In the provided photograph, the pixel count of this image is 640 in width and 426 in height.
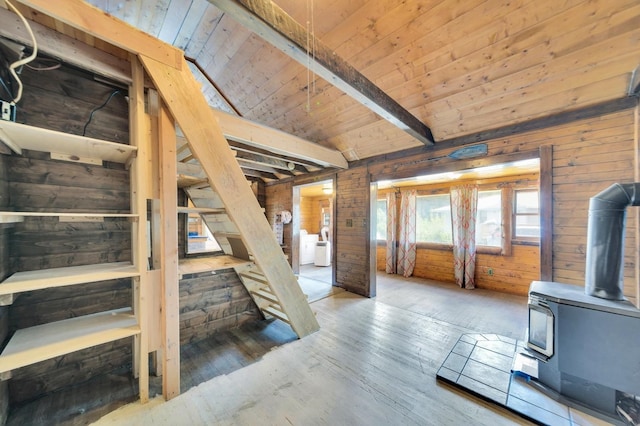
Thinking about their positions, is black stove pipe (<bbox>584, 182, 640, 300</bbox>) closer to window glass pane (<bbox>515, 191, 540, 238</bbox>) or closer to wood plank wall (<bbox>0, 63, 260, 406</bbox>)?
window glass pane (<bbox>515, 191, 540, 238</bbox>)

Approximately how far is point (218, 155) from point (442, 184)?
5.12m

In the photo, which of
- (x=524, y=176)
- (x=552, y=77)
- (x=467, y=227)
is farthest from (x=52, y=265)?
(x=524, y=176)

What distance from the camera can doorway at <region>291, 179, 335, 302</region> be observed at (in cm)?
472

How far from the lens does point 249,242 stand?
1.95 meters

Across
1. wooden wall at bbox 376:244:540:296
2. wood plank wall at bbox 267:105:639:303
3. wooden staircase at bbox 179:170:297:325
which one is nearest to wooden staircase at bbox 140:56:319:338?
wooden staircase at bbox 179:170:297:325

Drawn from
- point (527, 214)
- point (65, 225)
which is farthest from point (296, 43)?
point (527, 214)

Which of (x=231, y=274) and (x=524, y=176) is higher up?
(x=524, y=176)

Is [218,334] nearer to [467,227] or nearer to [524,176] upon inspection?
[467,227]

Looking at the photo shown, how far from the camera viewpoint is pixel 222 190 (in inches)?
70.5

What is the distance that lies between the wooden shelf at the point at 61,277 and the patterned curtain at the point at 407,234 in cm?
539

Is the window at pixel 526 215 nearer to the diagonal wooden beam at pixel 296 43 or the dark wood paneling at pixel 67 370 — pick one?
the diagonal wooden beam at pixel 296 43

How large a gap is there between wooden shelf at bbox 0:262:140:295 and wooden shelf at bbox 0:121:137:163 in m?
0.85

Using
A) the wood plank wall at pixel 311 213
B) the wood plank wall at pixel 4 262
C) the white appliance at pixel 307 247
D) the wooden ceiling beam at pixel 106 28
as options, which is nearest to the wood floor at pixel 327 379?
the wood plank wall at pixel 4 262

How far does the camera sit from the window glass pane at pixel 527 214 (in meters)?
4.36
